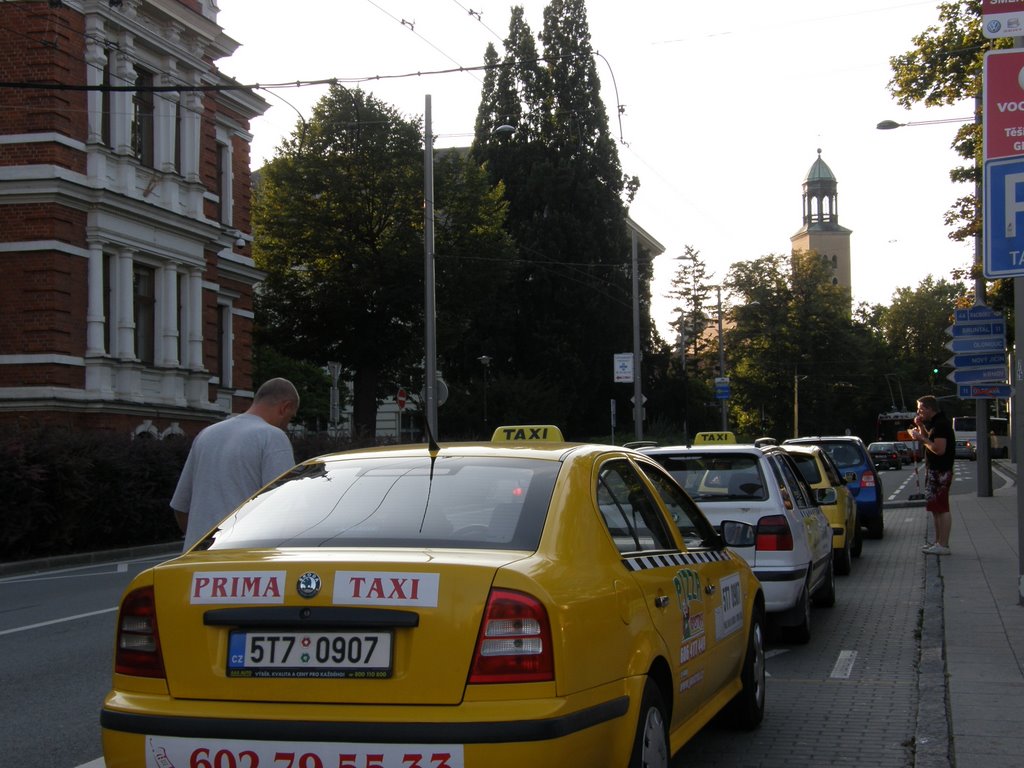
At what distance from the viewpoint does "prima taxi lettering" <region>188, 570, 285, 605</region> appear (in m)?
3.88

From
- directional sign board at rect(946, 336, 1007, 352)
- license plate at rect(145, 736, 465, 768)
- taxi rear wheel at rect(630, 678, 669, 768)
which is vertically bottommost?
taxi rear wheel at rect(630, 678, 669, 768)

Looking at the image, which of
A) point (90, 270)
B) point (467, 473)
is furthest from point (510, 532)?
point (90, 270)

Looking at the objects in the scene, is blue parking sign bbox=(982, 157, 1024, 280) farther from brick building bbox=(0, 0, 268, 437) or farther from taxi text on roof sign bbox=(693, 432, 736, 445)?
brick building bbox=(0, 0, 268, 437)

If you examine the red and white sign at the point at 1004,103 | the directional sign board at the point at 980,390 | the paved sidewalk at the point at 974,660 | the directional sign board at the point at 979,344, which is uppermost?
the red and white sign at the point at 1004,103

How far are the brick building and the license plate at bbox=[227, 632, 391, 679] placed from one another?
21.0m

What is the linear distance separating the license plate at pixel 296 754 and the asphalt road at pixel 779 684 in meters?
2.29

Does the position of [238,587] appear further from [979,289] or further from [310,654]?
[979,289]

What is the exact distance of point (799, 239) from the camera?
14012 centimetres

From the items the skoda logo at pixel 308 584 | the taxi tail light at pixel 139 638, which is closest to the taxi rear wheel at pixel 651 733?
the skoda logo at pixel 308 584

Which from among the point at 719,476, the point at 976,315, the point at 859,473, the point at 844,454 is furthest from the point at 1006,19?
the point at 976,315

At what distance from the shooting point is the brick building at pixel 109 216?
26375mm

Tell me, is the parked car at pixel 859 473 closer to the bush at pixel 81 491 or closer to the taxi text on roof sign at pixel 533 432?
the taxi text on roof sign at pixel 533 432

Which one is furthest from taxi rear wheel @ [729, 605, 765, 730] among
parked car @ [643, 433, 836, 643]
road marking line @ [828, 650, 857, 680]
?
parked car @ [643, 433, 836, 643]

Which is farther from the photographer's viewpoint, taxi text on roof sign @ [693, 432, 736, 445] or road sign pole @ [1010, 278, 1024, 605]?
taxi text on roof sign @ [693, 432, 736, 445]
